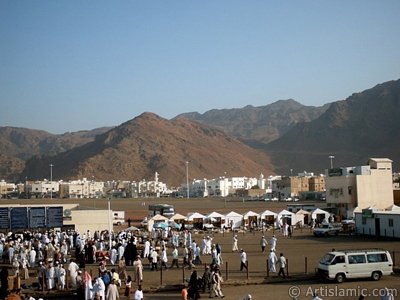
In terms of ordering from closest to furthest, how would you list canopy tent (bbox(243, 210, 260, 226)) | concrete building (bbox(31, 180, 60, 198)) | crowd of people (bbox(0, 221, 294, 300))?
1. crowd of people (bbox(0, 221, 294, 300))
2. canopy tent (bbox(243, 210, 260, 226))
3. concrete building (bbox(31, 180, 60, 198))

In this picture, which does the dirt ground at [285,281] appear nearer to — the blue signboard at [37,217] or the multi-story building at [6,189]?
the blue signboard at [37,217]

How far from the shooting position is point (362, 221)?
38250 mm

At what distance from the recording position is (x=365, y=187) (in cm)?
4831

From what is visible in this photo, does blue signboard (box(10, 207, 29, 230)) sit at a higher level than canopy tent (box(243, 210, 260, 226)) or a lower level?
higher

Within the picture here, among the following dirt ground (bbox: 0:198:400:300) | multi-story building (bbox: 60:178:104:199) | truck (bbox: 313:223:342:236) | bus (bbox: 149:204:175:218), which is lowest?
dirt ground (bbox: 0:198:400:300)

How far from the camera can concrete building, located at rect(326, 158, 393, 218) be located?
48.2m

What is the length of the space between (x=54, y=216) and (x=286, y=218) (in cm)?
2122

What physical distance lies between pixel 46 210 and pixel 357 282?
21.4 metres

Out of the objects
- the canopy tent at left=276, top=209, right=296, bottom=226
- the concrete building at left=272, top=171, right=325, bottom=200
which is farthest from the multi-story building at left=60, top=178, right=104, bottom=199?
the canopy tent at left=276, top=209, right=296, bottom=226

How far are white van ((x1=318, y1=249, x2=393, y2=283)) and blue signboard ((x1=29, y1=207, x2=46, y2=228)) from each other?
20343 mm

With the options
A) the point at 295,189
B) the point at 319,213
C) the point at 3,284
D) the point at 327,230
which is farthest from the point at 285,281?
the point at 295,189

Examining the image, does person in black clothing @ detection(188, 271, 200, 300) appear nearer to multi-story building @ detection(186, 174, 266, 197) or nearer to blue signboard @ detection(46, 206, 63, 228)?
blue signboard @ detection(46, 206, 63, 228)

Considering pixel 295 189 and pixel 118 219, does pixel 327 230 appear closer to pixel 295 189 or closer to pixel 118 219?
pixel 118 219

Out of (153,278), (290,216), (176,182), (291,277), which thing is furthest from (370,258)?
(176,182)
